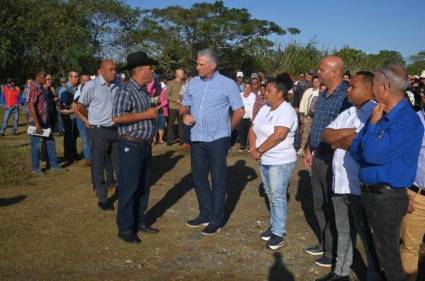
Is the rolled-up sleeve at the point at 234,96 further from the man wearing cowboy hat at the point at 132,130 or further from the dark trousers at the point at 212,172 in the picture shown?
the man wearing cowboy hat at the point at 132,130

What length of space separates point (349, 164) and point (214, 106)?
6.38ft

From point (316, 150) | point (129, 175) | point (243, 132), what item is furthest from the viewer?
point (243, 132)

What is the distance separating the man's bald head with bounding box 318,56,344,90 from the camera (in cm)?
446

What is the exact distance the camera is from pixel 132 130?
Result: 5109 millimetres

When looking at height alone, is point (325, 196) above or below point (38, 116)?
below

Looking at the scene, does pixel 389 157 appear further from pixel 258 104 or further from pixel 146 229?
pixel 258 104

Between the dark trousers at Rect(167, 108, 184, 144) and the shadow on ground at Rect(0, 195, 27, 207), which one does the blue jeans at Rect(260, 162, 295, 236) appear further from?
the dark trousers at Rect(167, 108, 184, 144)

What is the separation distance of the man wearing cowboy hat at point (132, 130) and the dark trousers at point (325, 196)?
1817 mm

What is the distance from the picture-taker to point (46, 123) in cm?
880

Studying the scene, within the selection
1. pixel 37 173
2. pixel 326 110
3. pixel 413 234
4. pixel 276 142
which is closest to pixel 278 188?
pixel 276 142

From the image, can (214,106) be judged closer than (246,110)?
Yes

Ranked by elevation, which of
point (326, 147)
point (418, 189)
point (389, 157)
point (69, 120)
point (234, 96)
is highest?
point (234, 96)

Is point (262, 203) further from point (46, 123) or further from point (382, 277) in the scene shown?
point (46, 123)

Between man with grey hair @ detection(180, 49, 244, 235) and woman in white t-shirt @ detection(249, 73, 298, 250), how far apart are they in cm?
44
